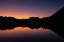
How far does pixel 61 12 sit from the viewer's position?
71.4m

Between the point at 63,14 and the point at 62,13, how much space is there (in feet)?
6.88

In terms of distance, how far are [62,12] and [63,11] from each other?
1.14 m

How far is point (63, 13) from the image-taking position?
228 ft

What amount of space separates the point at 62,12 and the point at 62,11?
0.75 metres

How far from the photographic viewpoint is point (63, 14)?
68.2 meters

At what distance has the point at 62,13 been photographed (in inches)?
2761

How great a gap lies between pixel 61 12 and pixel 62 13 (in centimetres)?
151

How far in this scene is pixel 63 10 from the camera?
69375 mm

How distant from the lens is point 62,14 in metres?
68.7

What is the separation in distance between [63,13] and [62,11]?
1937mm

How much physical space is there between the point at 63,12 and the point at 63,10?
4.40 ft

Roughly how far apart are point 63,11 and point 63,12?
67cm

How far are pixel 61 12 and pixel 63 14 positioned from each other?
358 centimetres

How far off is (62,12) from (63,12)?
88 centimetres
